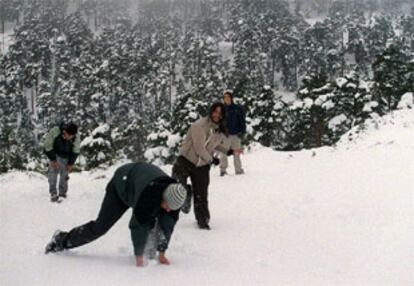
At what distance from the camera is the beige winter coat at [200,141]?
718 cm

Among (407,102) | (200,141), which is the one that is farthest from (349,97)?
(200,141)

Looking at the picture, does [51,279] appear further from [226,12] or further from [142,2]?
[142,2]

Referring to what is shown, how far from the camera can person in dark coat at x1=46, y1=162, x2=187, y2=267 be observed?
487 centimetres

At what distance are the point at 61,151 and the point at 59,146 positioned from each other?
0.36 ft

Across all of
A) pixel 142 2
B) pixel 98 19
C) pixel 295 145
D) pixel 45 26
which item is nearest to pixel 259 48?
pixel 45 26

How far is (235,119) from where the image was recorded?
11508 millimetres

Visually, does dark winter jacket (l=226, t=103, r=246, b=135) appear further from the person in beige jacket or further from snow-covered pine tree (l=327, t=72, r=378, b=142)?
snow-covered pine tree (l=327, t=72, r=378, b=142)

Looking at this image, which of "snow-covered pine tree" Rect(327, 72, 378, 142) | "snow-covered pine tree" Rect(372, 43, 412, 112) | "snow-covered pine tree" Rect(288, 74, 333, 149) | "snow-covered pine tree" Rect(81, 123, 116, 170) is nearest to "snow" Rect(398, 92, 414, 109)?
"snow-covered pine tree" Rect(288, 74, 333, 149)

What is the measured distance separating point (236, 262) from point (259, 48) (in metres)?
92.5

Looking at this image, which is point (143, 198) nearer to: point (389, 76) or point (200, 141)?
point (200, 141)

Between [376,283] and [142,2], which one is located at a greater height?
[142,2]

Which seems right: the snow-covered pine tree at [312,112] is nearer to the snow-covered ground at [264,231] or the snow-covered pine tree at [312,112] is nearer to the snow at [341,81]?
the snow at [341,81]

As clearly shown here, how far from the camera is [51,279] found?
15.3ft

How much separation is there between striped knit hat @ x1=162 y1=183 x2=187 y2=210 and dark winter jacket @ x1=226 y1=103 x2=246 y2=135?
6.67 m
